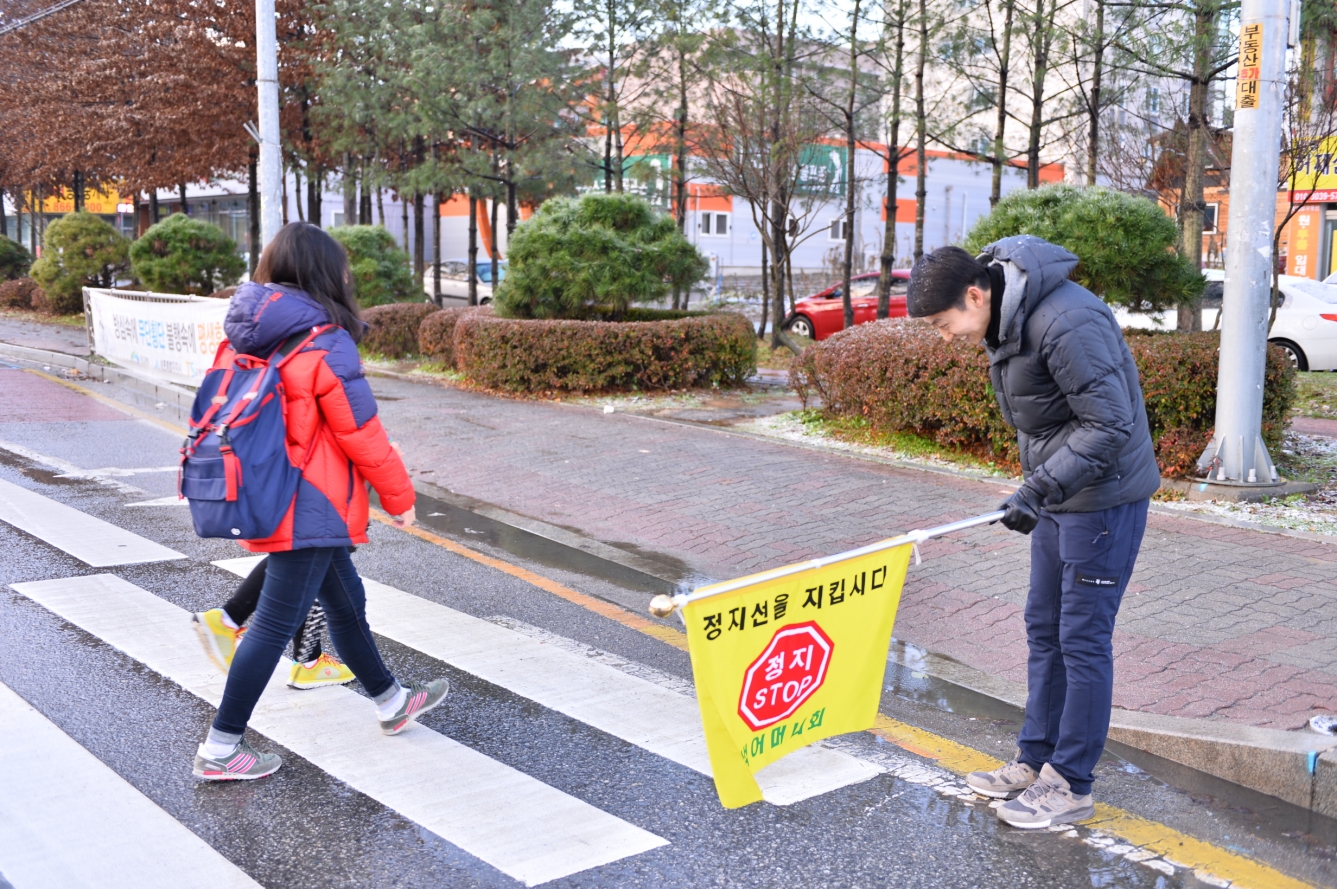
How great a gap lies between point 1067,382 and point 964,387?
6014 millimetres

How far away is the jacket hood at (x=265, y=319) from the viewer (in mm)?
3738

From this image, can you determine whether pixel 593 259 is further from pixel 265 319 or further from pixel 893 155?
pixel 265 319

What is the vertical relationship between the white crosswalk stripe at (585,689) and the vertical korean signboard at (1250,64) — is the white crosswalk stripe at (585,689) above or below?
below

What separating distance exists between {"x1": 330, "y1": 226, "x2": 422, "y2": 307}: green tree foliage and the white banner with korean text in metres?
4.42

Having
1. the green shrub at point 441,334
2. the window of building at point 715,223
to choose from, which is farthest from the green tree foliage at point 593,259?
the window of building at point 715,223

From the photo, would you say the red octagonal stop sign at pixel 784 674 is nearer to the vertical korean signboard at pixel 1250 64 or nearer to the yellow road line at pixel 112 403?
the vertical korean signboard at pixel 1250 64

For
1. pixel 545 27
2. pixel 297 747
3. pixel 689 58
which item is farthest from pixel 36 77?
pixel 297 747

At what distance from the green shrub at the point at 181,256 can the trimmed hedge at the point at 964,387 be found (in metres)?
18.4

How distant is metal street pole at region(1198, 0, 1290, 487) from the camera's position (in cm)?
748

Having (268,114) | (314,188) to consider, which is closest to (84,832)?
(268,114)

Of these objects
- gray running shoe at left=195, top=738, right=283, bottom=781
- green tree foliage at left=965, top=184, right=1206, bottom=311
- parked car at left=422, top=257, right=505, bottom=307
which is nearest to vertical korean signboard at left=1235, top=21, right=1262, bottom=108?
green tree foliage at left=965, top=184, right=1206, bottom=311

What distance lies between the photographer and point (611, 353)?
13539 millimetres

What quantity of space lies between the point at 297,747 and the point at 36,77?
Answer: 3299cm

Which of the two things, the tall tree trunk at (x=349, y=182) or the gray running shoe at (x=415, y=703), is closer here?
the gray running shoe at (x=415, y=703)
